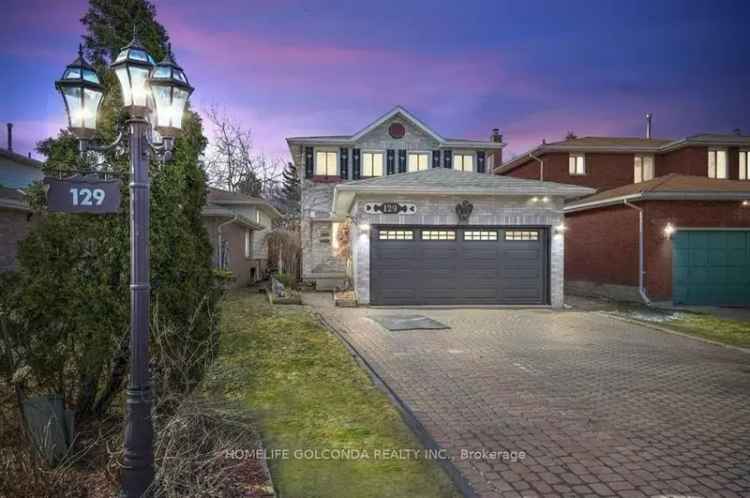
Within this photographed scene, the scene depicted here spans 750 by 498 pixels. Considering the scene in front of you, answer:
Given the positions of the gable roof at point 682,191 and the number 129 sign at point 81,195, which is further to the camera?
the gable roof at point 682,191

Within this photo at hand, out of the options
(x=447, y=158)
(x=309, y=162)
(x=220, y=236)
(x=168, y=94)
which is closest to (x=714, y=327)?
(x=168, y=94)

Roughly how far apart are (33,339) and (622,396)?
6.61m

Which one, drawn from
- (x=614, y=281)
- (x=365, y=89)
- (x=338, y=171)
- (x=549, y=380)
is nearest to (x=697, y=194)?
(x=614, y=281)

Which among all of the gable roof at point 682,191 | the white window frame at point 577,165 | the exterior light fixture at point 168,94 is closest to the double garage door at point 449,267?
the gable roof at point 682,191

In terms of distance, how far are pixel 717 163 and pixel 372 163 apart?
61.5 feet

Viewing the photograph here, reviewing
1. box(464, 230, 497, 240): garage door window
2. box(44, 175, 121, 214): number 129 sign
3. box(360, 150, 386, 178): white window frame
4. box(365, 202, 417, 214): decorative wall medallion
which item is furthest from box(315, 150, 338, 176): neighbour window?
box(44, 175, 121, 214): number 129 sign

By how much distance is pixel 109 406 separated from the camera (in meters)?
4.43

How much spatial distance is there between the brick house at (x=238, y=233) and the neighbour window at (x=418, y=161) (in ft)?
27.2

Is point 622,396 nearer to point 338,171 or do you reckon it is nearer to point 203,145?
point 203,145

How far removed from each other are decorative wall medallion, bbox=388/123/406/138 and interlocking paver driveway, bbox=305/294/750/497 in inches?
570

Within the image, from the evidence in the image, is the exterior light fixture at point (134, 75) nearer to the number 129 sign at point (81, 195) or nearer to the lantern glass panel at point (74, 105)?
the lantern glass panel at point (74, 105)

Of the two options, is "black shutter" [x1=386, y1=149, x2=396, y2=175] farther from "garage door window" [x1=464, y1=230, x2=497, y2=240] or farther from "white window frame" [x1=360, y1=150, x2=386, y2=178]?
"garage door window" [x1=464, y1=230, x2=497, y2=240]

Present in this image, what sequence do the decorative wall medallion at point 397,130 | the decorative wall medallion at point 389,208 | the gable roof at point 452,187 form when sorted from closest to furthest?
the gable roof at point 452,187
the decorative wall medallion at point 389,208
the decorative wall medallion at point 397,130

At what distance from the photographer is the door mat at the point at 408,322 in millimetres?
10297
